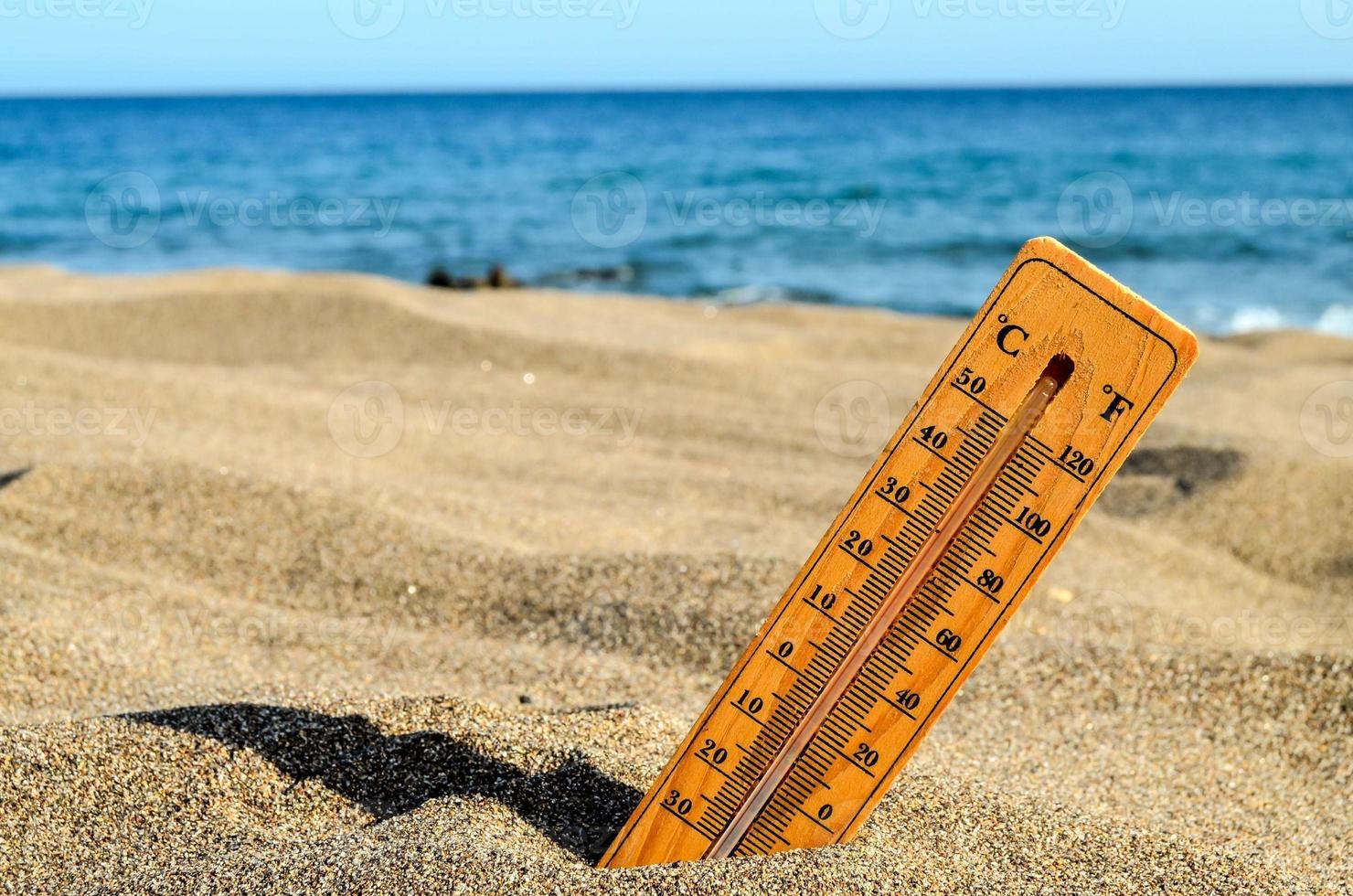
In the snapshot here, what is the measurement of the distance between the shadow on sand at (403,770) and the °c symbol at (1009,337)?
1039 millimetres

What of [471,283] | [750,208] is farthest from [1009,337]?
[750,208]

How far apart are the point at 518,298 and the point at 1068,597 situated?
7.53 metres

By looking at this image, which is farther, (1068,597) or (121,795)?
(1068,597)

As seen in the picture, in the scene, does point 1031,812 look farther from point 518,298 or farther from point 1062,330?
point 518,298

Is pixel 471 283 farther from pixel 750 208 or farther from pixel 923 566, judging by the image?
pixel 923 566

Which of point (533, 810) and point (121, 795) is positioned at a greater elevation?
point (533, 810)

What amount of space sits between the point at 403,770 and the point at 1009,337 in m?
1.39

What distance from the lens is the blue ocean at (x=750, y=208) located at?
1563 centimetres

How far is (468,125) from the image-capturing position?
5619 centimetres

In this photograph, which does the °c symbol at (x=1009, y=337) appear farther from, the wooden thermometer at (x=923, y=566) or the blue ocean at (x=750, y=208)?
the blue ocean at (x=750, y=208)

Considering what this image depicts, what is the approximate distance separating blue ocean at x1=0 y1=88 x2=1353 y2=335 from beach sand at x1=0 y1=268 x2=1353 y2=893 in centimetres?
794

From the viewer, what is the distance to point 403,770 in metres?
2.33

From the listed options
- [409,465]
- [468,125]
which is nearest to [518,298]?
[409,465]

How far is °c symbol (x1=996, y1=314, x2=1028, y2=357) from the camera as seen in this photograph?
179cm
